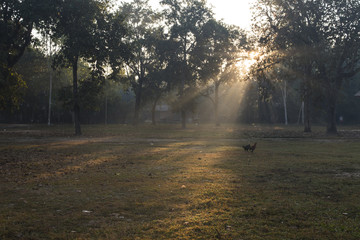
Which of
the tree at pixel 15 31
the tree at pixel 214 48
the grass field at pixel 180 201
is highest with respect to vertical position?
the tree at pixel 214 48

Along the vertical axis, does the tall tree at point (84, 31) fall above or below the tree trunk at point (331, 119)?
above

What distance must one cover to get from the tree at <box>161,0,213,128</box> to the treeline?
15 centimetres

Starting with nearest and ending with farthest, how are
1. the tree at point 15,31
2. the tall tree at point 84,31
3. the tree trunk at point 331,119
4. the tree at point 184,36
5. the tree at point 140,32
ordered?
the tree at point 15,31, the tall tree at point 84,31, the tree trunk at point 331,119, the tree at point 184,36, the tree at point 140,32

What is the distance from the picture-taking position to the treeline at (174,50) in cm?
2728

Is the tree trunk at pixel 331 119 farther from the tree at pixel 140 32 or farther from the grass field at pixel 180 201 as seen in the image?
the tree at pixel 140 32

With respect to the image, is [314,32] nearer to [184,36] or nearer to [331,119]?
[331,119]

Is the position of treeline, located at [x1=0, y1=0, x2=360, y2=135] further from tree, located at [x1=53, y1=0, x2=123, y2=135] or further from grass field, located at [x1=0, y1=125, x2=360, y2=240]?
grass field, located at [x1=0, y1=125, x2=360, y2=240]

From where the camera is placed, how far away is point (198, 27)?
170 ft

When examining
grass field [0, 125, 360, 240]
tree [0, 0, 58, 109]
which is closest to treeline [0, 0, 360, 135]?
tree [0, 0, 58, 109]

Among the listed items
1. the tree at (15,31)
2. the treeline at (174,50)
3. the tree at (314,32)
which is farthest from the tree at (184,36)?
the tree at (15,31)

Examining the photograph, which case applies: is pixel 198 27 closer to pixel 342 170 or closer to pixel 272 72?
pixel 272 72

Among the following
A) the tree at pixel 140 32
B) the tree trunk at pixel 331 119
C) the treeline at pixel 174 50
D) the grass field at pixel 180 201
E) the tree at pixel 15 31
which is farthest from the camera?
the tree at pixel 140 32

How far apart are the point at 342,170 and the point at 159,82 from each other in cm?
4841

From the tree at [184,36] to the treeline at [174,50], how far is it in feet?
0.48
